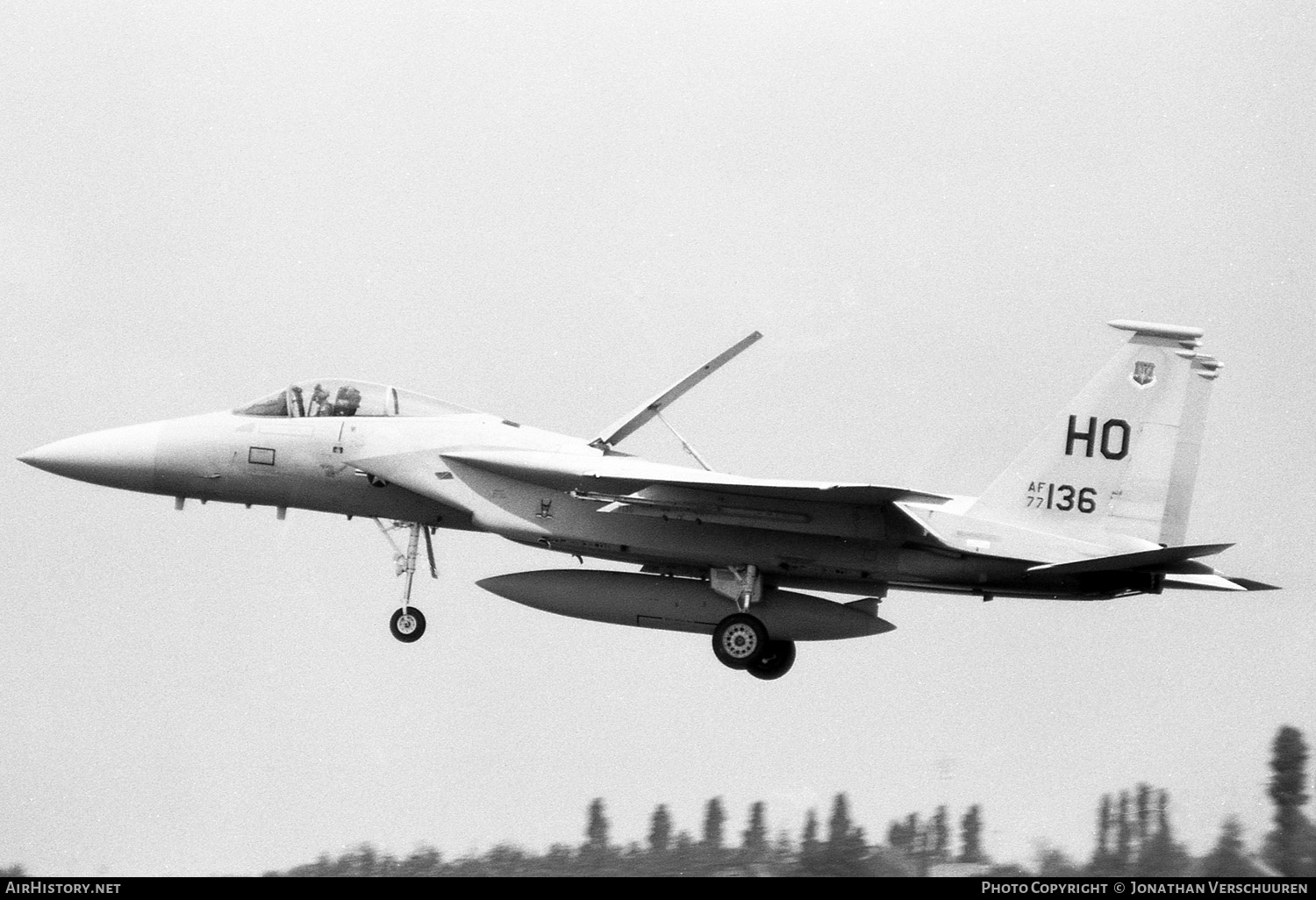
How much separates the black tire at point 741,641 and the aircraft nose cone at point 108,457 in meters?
5.95

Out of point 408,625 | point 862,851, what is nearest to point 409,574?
point 408,625

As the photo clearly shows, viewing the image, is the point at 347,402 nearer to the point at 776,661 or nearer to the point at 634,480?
the point at 634,480

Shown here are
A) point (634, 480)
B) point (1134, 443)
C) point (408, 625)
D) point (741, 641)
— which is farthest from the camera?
point (408, 625)

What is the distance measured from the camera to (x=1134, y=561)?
14.9 meters

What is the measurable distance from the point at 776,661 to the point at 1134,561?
392 cm

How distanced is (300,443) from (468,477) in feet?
5.75

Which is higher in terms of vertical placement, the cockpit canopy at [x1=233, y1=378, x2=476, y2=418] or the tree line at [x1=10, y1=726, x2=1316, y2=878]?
the cockpit canopy at [x1=233, y1=378, x2=476, y2=418]

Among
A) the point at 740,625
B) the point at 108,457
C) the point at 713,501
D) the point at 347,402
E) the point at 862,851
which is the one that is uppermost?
the point at 347,402

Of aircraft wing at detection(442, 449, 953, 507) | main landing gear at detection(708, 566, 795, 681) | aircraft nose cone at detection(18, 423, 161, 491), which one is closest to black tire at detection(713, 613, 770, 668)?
main landing gear at detection(708, 566, 795, 681)

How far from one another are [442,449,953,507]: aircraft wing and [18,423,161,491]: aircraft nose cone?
3.13m

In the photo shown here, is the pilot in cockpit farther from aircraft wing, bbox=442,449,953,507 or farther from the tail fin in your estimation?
the tail fin

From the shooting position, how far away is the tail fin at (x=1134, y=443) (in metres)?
15.6

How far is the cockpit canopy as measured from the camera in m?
16.6
